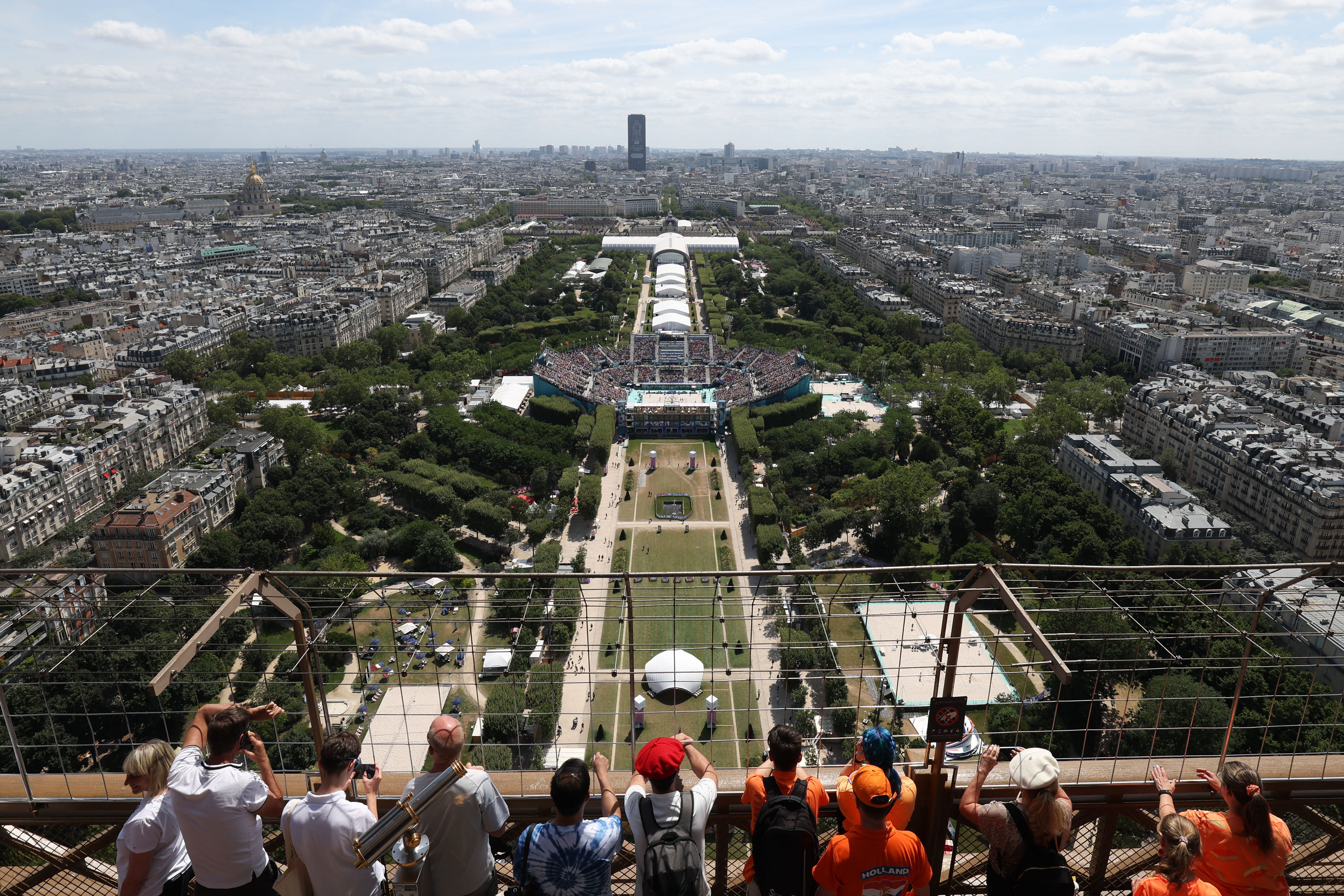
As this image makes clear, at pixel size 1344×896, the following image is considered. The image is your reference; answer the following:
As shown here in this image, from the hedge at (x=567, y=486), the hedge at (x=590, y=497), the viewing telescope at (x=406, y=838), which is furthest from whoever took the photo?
the hedge at (x=567, y=486)

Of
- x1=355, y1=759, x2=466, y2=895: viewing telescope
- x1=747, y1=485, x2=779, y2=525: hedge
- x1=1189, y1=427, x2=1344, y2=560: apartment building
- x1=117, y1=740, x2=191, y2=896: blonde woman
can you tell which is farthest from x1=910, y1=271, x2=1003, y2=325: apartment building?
x1=117, y1=740, x2=191, y2=896: blonde woman

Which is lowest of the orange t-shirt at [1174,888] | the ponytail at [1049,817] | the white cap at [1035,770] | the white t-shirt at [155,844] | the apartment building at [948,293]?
the apartment building at [948,293]

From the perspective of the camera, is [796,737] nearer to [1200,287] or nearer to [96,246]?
[1200,287]

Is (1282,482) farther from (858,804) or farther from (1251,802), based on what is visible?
(858,804)

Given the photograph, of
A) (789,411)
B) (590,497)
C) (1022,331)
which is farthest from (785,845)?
(1022,331)

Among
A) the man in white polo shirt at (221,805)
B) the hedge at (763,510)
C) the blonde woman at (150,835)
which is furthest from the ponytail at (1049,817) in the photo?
the hedge at (763,510)

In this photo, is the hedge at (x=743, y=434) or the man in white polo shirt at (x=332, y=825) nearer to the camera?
the man in white polo shirt at (x=332, y=825)

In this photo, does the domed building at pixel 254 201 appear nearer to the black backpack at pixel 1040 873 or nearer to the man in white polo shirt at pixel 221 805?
the man in white polo shirt at pixel 221 805

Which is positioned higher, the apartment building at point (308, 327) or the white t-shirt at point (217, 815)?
the white t-shirt at point (217, 815)
